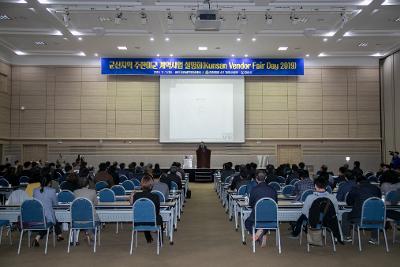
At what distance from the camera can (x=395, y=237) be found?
860 centimetres

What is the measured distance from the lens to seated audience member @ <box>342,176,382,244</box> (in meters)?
7.59

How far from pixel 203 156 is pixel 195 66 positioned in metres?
4.74

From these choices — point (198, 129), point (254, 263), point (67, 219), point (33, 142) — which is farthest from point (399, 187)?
point (33, 142)

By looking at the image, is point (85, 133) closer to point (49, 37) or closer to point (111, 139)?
point (111, 139)

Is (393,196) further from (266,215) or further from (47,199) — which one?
(47,199)

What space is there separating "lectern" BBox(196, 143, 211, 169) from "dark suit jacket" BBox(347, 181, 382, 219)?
14.0m

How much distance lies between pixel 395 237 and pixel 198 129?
608 inches

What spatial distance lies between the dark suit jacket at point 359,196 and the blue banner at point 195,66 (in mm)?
15703

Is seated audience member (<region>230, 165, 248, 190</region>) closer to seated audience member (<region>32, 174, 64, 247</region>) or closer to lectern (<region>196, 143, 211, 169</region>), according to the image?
seated audience member (<region>32, 174, 64, 247</region>)

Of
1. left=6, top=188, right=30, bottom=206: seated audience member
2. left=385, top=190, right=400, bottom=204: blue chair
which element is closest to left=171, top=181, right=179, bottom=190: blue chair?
left=6, top=188, right=30, bottom=206: seated audience member

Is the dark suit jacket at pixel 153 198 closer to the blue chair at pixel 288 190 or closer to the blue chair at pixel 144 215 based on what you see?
the blue chair at pixel 144 215

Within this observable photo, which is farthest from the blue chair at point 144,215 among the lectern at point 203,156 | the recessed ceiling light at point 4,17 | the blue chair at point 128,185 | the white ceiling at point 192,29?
the lectern at point 203,156

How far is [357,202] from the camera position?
25.0 feet

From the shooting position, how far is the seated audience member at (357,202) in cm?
759
